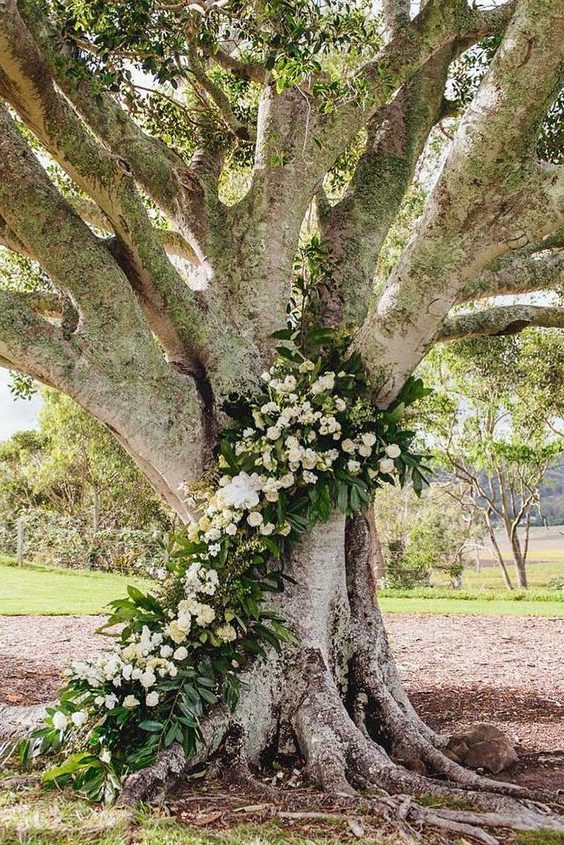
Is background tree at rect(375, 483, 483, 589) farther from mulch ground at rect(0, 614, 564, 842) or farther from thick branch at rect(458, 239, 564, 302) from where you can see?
thick branch at rect(458, 239, 564, 302)

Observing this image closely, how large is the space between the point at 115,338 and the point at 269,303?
4.10 ft

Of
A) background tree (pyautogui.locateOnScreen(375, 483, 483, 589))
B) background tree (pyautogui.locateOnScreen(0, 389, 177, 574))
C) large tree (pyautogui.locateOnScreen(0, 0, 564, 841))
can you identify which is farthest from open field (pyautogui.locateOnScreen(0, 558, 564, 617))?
background tree (pyautogui.locateOnScreen(375, 483, 483, 589))

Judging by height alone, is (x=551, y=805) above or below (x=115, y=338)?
below

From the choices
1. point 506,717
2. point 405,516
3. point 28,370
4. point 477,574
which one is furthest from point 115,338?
point 477,574

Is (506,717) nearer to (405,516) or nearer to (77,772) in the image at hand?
(77,772)

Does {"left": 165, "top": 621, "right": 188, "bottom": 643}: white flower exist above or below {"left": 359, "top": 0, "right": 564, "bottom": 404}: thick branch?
below

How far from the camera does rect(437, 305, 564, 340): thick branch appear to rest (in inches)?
233

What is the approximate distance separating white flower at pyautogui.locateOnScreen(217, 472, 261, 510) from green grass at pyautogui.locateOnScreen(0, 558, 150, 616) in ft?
24.9

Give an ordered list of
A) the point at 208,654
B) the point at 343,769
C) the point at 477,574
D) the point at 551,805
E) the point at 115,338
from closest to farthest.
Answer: the point at 551,805 → the point at 343,769 → the point at 208,654 → the point at 115,338 → the point at 477,574

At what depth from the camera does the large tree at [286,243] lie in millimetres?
3828

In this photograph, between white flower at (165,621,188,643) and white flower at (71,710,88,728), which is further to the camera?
white flower at (165,621,188,643)

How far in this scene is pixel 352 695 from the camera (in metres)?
4.64

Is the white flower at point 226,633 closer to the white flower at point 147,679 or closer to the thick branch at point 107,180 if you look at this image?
the white flower at point 147,679

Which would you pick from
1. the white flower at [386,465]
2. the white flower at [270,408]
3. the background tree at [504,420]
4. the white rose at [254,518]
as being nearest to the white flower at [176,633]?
the white rose at [254,518]
